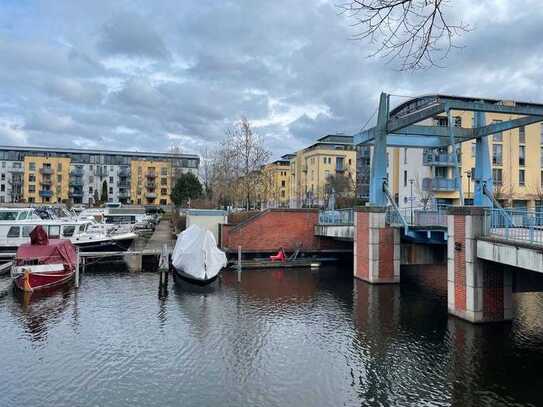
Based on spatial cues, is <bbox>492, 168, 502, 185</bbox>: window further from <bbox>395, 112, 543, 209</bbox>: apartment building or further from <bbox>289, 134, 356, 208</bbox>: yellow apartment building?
<bbox>289, 134, 356, 208</bbox>: yellow apartment building

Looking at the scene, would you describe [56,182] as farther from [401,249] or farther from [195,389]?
[195,389]

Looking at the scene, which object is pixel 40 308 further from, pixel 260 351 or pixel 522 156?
pixel 522 156

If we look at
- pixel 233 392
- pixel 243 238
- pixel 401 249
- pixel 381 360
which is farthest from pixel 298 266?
pixel 233 392

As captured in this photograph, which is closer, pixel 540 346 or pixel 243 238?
pixel 540 346

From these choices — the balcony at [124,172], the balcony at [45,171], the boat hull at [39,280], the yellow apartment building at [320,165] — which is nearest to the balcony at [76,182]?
the balcony at [45,171]

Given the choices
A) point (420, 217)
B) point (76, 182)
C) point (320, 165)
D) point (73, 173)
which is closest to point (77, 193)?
point (76, 182)

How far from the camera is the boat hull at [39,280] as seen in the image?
2300cm

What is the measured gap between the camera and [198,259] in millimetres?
25344

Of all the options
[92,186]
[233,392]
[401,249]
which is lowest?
[233,392]

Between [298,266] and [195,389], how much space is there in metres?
21.5

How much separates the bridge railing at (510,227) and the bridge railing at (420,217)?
4317 millimetres

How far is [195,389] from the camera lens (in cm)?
1178

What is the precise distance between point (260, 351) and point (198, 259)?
11.4 metres

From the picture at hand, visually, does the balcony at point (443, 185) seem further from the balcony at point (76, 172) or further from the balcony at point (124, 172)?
the balcony at point (76, 172)
